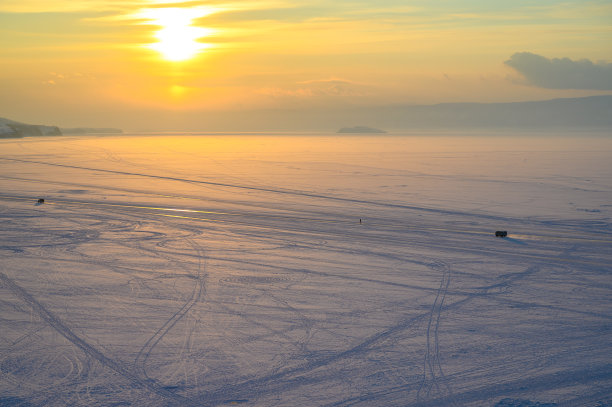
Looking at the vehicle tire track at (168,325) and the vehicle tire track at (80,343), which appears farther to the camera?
the vehicle tire track at (168,325)

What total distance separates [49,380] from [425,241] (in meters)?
11.3

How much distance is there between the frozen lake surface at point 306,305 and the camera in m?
7.17

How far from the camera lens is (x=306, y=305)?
1040 centimetres

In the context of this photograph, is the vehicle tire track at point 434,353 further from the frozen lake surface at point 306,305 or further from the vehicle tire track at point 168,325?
the vehicle tire track at point 168,325

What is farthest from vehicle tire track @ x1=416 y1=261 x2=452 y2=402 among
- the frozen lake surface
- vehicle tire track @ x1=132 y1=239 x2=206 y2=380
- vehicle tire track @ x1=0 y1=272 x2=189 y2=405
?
vehicle tire track @ x1=132 y1=239 x2=206 y2=380

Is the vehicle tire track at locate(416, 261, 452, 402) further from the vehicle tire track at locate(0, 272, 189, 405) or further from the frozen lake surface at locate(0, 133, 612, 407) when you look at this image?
the vehicle tire track at locate(0, 272, 189, 405)

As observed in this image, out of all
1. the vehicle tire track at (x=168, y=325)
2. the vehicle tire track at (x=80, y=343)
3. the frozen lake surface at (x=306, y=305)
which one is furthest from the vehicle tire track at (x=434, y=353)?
the vehicle tire track at (x=168, y=325)

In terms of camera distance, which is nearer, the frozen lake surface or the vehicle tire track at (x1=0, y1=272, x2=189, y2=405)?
the vehicle tire track at (x1=0, y1=272, x2=189, y2=405)

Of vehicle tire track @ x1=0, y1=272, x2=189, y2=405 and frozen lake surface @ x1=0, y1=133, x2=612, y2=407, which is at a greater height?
frozen lake surface @ x1=0, y1=133, x2=612, y2=407

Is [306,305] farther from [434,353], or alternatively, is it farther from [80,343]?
[80,343]

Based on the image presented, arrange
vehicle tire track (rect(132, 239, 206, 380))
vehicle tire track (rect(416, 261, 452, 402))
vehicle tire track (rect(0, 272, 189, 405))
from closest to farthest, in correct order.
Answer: vehicle tire track (rect(0, 272, 189, 405)) < vehicle tire track (rect(416, 261, 452, 402)) < vehicle tire track (rect(132, 239, 206, 380))

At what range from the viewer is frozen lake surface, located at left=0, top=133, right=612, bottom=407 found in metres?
7.17

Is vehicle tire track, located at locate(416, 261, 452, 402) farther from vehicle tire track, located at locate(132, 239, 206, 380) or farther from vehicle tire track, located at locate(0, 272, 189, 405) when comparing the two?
vehicle tire track, located at locate(132, 239, 206, 380)

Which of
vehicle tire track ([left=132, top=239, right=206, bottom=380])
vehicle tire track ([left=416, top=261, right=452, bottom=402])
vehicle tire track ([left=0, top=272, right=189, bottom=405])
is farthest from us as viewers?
vehicle tire track ([left=132, top=239, right=206, bottom=380])
